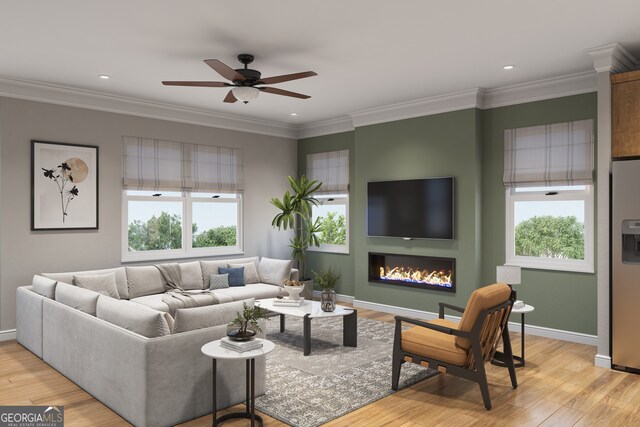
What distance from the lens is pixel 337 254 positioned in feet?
25.3

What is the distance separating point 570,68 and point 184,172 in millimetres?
4983

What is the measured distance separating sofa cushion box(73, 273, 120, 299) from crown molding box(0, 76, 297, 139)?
6.89 ft

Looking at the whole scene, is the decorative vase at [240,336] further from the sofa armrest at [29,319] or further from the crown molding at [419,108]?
the crown molding at [419,108]

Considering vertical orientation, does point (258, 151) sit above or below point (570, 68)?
below

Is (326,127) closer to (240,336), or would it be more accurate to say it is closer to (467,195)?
(467,195)

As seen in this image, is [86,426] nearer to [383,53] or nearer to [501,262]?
[383,53]

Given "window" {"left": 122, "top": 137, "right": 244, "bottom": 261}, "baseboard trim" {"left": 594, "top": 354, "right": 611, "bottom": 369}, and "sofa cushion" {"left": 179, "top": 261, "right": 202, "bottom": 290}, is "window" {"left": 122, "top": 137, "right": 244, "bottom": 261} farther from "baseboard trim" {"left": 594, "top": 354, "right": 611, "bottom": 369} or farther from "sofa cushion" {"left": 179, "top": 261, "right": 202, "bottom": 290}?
"baseboard trim" {"left": 594, "top": 354, "right": 611, "bottom": 369}

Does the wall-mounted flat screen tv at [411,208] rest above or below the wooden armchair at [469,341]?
above

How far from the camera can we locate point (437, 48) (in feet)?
14.3

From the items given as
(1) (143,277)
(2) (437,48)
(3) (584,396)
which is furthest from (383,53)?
(1) (143,277)

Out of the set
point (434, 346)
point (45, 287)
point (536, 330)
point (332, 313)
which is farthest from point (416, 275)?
point (45, 287)

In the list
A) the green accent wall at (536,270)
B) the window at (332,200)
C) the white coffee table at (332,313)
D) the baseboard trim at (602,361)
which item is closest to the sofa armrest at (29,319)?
the white coffee table at (332,313)

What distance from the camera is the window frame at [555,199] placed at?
17.0 ft

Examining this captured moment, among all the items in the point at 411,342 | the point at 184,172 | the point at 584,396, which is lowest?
the point at 584,396
